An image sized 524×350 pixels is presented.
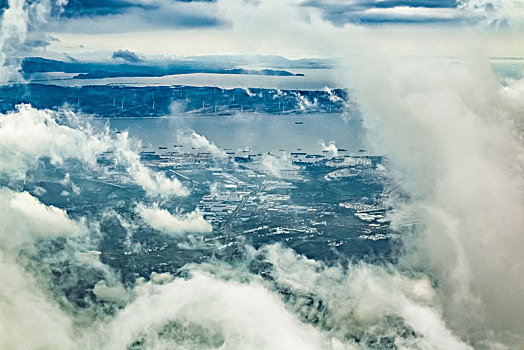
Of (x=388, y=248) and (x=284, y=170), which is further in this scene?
(x=284, y=170)

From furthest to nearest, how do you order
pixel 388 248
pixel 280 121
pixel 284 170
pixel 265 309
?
→ 1. pixel 280 121
2. pixel 284 170
3. pixel 388 248
4. pixel 265 309

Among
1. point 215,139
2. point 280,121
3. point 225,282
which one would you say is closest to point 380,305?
point 225,282

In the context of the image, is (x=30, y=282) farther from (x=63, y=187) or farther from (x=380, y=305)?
(x=63, y=187)

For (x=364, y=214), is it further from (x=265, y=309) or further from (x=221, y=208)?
(x=265, y=309)

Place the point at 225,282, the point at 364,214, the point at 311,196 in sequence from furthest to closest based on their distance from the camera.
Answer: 1. the point at 311,196
2. the point at 364,214
3. the point at 225,282

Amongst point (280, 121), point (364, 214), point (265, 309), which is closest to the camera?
point (265, 309)

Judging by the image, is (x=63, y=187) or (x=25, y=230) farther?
(x=63, y=187)

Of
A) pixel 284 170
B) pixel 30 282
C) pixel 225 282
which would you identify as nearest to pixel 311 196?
pixel 284 170

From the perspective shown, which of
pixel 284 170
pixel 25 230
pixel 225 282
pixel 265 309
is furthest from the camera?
pixel 284 170

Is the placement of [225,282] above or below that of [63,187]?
above
